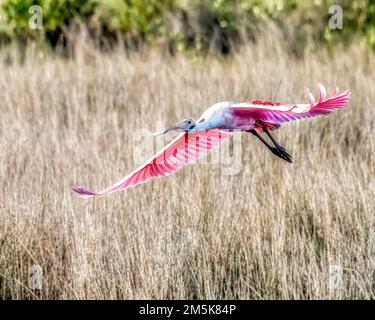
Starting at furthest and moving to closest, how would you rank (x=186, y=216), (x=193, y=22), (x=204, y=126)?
(x=193, y=22), (x=186, y=216), (x=204, y=126)

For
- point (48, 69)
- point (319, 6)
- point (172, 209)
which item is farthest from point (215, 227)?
point (319, 6)

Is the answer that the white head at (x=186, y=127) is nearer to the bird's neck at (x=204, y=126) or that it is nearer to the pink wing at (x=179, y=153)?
the bird's neck at (x=204, y=126)

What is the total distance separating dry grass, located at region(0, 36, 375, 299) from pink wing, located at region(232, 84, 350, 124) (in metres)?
1.01

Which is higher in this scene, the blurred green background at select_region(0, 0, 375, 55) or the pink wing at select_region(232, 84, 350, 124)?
the blurred green background at select_region(0, 0, 375, 55)

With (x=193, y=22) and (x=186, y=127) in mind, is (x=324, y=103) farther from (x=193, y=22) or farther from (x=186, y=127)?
(x=193, y=22)

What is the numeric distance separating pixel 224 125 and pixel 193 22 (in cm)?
737

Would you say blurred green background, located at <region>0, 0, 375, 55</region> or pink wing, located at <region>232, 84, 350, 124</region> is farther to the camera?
blurred green background, located at <region>0, 0, 375, 55</region>

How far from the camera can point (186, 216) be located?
4543 mm

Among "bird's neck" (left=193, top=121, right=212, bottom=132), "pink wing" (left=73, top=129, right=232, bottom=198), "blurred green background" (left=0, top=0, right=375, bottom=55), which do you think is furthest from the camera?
→ "blurred green background" (left=0, top=0, right=375, bottom=55)

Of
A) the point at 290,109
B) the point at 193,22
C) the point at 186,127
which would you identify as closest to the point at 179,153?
the point at 186,127

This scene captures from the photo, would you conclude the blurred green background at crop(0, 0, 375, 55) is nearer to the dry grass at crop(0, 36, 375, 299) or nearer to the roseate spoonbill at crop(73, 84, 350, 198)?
the dry grass at crop(0, 36, 375, 299)

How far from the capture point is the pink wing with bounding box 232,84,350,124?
10.2ft

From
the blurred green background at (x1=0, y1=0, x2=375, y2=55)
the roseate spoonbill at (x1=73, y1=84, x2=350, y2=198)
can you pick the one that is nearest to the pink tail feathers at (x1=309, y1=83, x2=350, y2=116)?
the roseate spoonbill at (x1=73, y1=84, x2=350, y2=198)
